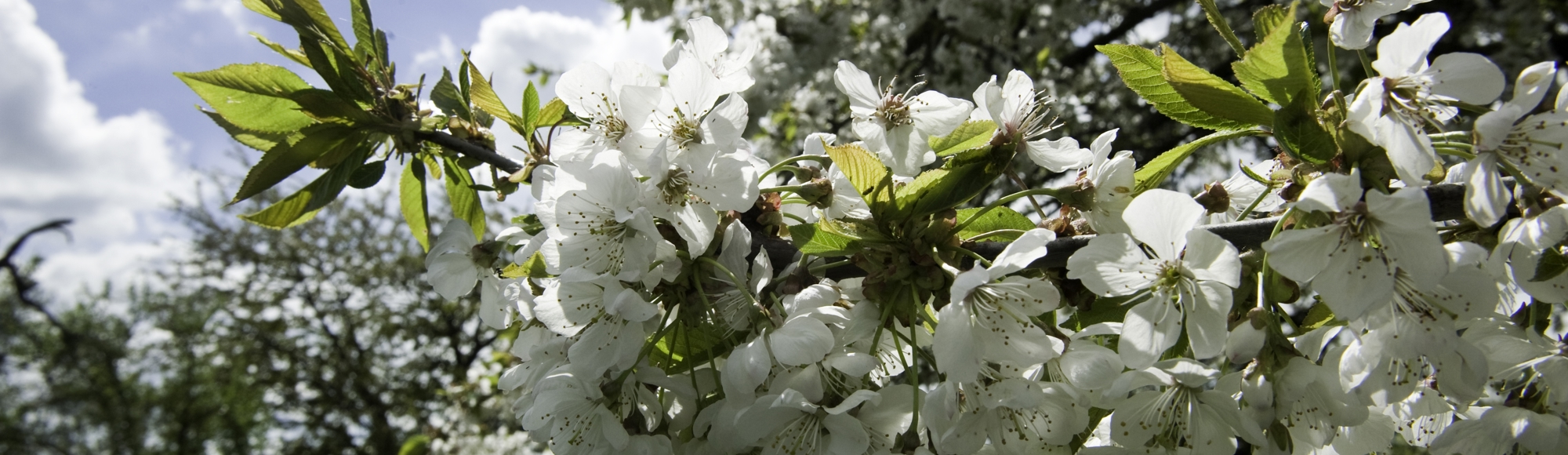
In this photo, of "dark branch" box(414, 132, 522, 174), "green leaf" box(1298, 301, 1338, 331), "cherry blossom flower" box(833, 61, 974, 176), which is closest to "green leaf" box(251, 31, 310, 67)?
"dark branch" box(414, 132, 522, 174)

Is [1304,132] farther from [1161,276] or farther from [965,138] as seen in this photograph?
[965,138]

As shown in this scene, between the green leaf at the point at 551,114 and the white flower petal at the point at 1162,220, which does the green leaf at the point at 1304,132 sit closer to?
the white flower petal at the point at 1162,220

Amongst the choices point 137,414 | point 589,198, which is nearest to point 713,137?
point 589,198

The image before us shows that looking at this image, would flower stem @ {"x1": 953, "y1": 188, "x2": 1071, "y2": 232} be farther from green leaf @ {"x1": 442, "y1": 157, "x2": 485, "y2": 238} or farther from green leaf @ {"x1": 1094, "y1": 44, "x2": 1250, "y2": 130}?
green leaf @ {"x1": 442, "y1": 157, "x2": 485, "y2": 238}

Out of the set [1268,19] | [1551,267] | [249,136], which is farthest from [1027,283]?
[249,136]

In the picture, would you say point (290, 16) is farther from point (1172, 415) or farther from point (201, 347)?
point (201, 347)

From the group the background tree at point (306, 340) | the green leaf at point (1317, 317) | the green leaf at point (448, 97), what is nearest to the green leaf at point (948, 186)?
the green leaf at point (1317, 317)
